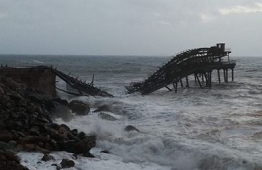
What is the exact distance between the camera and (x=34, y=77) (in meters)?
26.5

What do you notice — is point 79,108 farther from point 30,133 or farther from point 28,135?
point 28,135

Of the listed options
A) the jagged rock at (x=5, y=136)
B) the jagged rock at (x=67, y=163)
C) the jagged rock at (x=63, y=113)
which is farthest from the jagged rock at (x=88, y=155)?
the jagged rock at (x=63, y=113)

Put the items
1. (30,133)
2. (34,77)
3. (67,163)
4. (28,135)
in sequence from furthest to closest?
1. (34,77)
2. (30,133)
3. (28,135)
4. (67,163)

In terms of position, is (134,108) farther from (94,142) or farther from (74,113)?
(94,142)

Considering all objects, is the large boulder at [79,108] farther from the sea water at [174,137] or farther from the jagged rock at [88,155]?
the jagged rock at [88,155]

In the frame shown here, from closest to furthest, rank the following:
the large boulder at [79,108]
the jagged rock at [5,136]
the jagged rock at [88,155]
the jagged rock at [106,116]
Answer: the jagged rock at [5,136] < the jagged rock at [88,155] < the jagged rock at [106,116] < the large boulder at [79,108]

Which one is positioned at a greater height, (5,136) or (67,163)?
(5,136)

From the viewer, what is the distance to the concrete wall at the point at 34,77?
83.5 ft

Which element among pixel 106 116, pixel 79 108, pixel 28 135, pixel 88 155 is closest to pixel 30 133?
pixel 28 135

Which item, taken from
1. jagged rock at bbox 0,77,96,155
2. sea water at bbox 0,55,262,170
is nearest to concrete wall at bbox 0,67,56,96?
sea water at bbox 0,55,262,170

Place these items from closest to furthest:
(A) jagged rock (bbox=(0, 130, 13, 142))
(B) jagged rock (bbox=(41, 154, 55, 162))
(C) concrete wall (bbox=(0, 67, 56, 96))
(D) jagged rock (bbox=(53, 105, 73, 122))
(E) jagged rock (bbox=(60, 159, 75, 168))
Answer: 1. (E) jagged rock (bbox=(60, 159, 75, 168))
2. (B) jagged rock (bbox=(41, 154, 55, 162))
3. (A) jagged rock (bbox=(0, 130, 13, 142))
4. (D) jagged rock (bbox=(53, 105, 73, 122))
5. (C) concrete wall (bbox=(0, 67, 56, 96))

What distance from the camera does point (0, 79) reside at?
2097 centimetres

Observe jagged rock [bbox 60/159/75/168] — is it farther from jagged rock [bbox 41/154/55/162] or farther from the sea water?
jagged rock [bbox 41/154/55/162]

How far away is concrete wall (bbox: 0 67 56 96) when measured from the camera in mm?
25448
